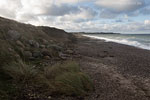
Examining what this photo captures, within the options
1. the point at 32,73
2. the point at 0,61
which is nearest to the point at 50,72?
the point at 32,73

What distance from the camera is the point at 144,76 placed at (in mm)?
6582

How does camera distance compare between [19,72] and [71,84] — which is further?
[19,72]

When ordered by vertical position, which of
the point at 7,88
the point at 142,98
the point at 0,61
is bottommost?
the point at 142,98

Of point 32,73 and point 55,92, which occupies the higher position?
point 32,73

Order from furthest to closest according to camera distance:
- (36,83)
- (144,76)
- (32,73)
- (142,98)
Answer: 1. (144,76)
2. (32,73)
3. (36,83)
4. (142,98)

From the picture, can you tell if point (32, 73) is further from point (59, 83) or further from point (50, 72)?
point (59, 83)

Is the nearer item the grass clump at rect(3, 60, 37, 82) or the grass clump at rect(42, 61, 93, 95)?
the grass clump at rect(42, 61, 93, 95)

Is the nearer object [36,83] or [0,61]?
[36,83]

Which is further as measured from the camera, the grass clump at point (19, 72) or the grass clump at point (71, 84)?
the grass clump at point (19, 72)

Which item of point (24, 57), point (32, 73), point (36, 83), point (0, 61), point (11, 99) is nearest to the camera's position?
point (11, 99)

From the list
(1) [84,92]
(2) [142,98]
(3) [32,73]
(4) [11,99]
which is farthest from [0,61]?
(2) [142,98]

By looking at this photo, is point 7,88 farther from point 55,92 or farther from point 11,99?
point 55,92

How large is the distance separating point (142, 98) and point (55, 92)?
2.54 meters

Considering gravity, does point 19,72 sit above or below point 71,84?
above
